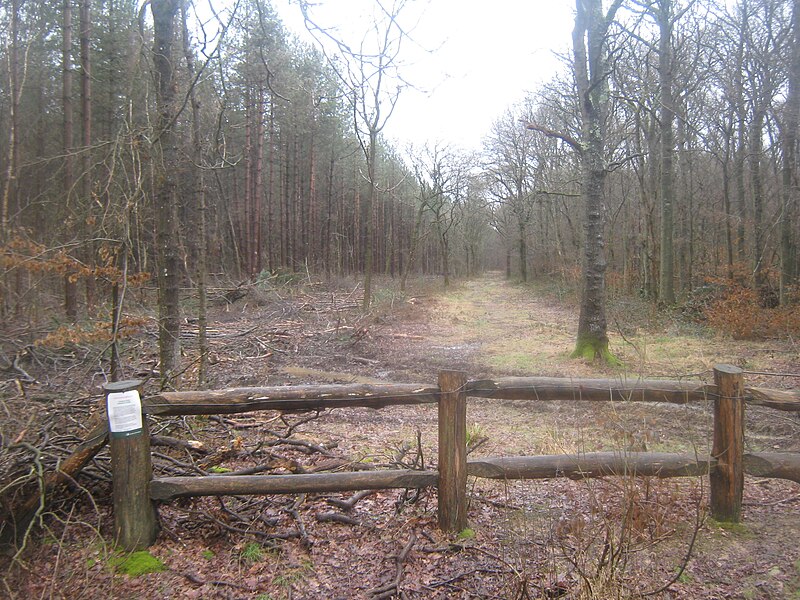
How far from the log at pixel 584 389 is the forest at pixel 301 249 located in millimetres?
441

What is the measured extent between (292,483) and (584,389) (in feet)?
7.07

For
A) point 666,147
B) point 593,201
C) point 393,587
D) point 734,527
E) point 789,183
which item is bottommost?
point 393,587

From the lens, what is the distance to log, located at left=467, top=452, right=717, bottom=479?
3.53m

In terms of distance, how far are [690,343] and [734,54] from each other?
371 inches

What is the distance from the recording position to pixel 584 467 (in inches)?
140

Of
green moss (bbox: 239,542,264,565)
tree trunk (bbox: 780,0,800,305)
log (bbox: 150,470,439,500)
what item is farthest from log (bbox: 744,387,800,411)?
tree trunk (bbox: 780,0,800,305)

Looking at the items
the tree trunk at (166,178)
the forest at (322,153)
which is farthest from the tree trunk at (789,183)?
A: the tree trunk at (166,178)

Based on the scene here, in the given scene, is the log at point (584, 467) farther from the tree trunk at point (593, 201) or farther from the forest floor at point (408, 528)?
the tree trunk at point (593, 201)

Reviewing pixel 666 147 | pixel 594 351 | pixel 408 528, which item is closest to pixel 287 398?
pixel 408 528

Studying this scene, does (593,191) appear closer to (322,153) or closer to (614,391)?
(614,391)

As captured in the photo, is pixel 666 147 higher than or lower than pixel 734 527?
higher

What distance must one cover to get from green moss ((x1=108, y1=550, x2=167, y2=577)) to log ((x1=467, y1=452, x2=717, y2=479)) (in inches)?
82.7

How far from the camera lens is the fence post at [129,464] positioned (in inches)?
129

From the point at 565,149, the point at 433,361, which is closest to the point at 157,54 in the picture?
the point at 433,361
